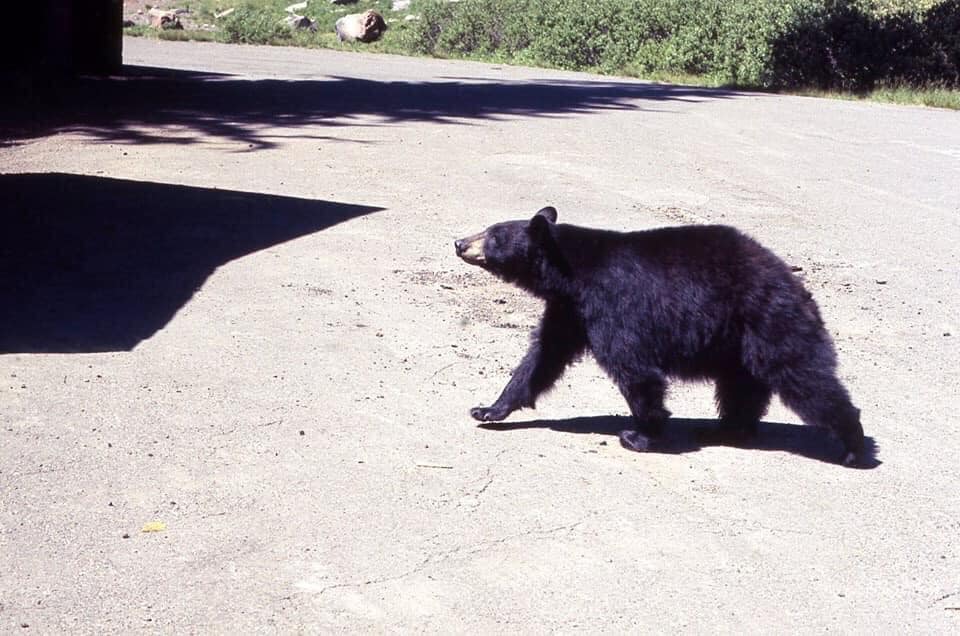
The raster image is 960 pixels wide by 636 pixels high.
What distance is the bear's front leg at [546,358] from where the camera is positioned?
6660 millimetres

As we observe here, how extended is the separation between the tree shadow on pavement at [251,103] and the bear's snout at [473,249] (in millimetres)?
8558

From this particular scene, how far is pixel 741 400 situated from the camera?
21.6 ft

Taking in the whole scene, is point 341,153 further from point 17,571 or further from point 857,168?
point 17,571

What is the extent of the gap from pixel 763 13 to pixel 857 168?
55.5 feet

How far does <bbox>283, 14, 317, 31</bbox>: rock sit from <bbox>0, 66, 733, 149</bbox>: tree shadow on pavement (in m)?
24.2

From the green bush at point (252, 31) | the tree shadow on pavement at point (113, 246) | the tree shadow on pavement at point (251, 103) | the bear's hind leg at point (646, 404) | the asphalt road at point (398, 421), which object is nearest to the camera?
the asphalt road at point (398, 421)

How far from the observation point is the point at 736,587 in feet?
16.5

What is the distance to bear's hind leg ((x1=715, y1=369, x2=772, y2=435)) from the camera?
21.5ft

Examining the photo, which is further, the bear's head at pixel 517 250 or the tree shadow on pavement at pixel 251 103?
the tree shadow on pavement at pixel 251 103

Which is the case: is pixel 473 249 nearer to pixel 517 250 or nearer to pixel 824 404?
pixel 517 250

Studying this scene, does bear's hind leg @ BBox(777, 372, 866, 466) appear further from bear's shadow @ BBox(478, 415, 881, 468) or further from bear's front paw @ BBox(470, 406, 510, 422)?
bear's front paw @ BBox(470, 406, 510, 422)

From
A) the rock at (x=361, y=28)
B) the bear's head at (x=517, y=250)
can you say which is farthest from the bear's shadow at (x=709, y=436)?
the rock at (x=361, y=28)

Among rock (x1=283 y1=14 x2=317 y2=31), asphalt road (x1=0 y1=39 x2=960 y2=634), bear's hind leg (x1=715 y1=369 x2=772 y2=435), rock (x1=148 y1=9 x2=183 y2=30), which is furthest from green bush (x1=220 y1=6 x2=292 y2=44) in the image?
bear's hind leg (x1=715 y1=369 x2=772 y2=435)

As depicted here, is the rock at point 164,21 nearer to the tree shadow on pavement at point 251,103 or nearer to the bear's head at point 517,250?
the tree shadow on pavement at point 251,103
